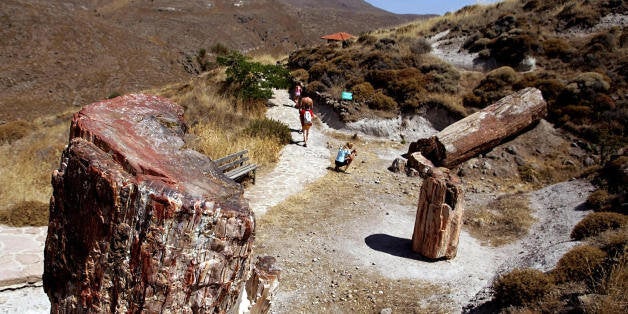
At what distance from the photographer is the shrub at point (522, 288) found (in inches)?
180

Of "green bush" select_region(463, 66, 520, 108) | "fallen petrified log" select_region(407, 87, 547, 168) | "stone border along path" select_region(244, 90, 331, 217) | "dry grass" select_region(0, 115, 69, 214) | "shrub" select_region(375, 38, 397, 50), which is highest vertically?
"shrub" select_region(375, 38, 397, 50)

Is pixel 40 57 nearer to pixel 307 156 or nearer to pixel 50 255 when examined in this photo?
pixel 307 156

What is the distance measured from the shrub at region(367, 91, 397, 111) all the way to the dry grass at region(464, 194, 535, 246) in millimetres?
6008

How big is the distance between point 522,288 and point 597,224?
2338 millimetres

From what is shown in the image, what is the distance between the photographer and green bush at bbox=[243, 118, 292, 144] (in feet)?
Result: 37.3

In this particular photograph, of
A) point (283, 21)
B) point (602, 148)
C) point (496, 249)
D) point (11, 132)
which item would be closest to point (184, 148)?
point (496, 249)

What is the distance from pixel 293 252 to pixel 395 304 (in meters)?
1.81

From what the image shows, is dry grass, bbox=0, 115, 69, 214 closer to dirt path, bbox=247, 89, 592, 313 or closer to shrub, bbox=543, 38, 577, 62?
dirt path, bbox=247, 89, 592, 313

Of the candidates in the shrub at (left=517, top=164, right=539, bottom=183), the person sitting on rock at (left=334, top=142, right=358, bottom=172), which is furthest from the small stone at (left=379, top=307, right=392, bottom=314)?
the shrub at (left=517, top=164, right=539, bottom=183)

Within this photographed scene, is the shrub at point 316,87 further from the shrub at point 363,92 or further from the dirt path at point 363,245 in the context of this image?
the dirt path at point 363,245

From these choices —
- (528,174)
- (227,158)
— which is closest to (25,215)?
(227,158)

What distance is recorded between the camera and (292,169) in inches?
400

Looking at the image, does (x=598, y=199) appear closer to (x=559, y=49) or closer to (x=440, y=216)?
(x=440, y=216)

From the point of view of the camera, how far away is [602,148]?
10.4 metres
